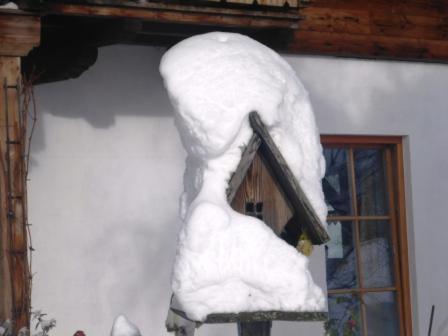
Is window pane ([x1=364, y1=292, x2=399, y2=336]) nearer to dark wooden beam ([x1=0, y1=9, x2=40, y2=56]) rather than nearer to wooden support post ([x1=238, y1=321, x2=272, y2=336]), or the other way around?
wooden support post ([x1=238, y1=321, x2=272, y2=336])

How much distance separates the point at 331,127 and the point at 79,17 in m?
2.04

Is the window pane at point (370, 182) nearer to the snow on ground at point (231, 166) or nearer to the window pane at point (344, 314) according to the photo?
the window pane at point (344, 314)

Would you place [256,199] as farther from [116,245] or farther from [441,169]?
[441,169]

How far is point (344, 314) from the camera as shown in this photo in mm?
7469

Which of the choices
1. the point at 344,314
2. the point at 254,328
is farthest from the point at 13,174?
the point at 344,314

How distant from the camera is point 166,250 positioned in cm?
677

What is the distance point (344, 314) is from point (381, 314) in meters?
0.31

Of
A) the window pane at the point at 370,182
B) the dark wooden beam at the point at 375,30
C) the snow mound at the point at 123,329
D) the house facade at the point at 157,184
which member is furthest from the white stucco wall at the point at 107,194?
the snow mound at the point at 123,329

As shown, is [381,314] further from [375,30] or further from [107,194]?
[107,194]

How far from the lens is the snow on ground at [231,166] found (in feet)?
14.1

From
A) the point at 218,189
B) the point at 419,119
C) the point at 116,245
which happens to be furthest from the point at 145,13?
the point at 419,119

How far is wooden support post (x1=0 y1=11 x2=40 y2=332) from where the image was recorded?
551cm

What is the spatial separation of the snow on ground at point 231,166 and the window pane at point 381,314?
3.04 m

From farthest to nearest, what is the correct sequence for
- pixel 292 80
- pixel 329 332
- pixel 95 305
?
pixel 329 332 < pixel 95 305 < pixel 292 80
